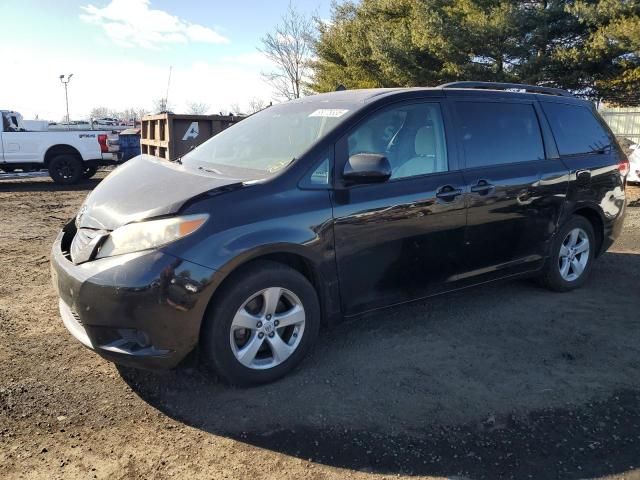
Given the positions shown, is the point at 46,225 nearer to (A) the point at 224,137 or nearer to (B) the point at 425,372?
(A) the point at 224,137

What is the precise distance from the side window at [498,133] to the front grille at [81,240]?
2.73 metres

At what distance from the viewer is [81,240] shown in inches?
131

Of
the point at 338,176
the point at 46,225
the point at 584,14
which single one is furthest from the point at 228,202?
the point at 584,14

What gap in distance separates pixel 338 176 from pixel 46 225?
6.50 m

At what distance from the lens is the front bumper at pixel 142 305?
2.88 meters

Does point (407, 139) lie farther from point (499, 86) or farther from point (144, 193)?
point (144, 193)

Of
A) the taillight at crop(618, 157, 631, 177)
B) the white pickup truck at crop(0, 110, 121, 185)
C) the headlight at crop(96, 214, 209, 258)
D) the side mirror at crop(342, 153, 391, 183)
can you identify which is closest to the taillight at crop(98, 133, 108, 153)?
the white pickup truck at crop(0, 110, 121, 185)

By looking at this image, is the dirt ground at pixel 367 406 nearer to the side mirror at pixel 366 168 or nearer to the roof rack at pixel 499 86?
the side mirror at pixel 366 168

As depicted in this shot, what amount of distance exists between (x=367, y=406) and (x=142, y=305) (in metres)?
1.41

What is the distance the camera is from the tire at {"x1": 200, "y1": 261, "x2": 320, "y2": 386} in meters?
→ 3.09

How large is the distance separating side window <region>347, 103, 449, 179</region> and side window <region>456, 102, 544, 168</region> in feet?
0.80

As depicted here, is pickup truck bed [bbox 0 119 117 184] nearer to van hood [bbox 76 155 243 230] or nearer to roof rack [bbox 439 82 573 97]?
van hood [bbox 76 155 243 230]

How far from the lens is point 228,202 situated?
123 inches

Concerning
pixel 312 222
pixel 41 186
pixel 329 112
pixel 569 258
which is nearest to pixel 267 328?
pixel 312 222
